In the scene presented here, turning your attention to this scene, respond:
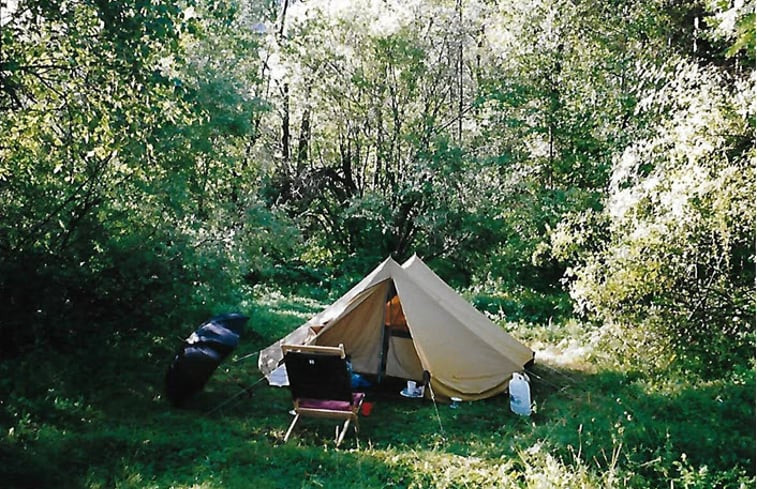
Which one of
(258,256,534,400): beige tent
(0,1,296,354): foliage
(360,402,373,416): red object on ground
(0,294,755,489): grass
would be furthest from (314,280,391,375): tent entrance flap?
(0,1,296,354): foliage

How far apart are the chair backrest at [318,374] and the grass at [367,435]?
36cm

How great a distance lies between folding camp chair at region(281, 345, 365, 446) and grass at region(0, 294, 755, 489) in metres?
0.23

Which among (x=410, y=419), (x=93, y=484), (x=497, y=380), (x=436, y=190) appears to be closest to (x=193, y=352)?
(x=93, y=484)

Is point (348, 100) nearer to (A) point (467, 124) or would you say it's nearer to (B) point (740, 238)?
(A) point (467, 124)

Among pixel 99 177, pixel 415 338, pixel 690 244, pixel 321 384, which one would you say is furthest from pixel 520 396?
pixel 99 177

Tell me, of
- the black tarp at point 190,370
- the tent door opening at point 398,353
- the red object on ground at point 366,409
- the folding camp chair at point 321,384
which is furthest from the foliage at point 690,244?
the black tarp at point 190,370

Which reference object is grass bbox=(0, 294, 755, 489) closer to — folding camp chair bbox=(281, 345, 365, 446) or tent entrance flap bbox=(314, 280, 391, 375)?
folding camp chair bbox=(281, 345, 365, 446)

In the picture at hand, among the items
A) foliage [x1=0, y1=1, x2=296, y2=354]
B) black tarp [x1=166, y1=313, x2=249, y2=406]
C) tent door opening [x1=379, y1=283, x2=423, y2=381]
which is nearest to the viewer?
foliage [x1=0, y1=1, x2=296, y2=354]

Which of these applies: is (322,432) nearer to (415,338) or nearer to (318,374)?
(318,374)

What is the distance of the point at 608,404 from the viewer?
17.6ft

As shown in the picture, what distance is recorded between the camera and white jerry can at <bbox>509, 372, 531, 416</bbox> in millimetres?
5793

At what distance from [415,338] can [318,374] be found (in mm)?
1390

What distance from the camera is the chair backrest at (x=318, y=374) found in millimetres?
5199

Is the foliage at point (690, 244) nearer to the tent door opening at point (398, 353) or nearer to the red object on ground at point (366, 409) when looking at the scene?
the tent door opening at point (398, 353)
